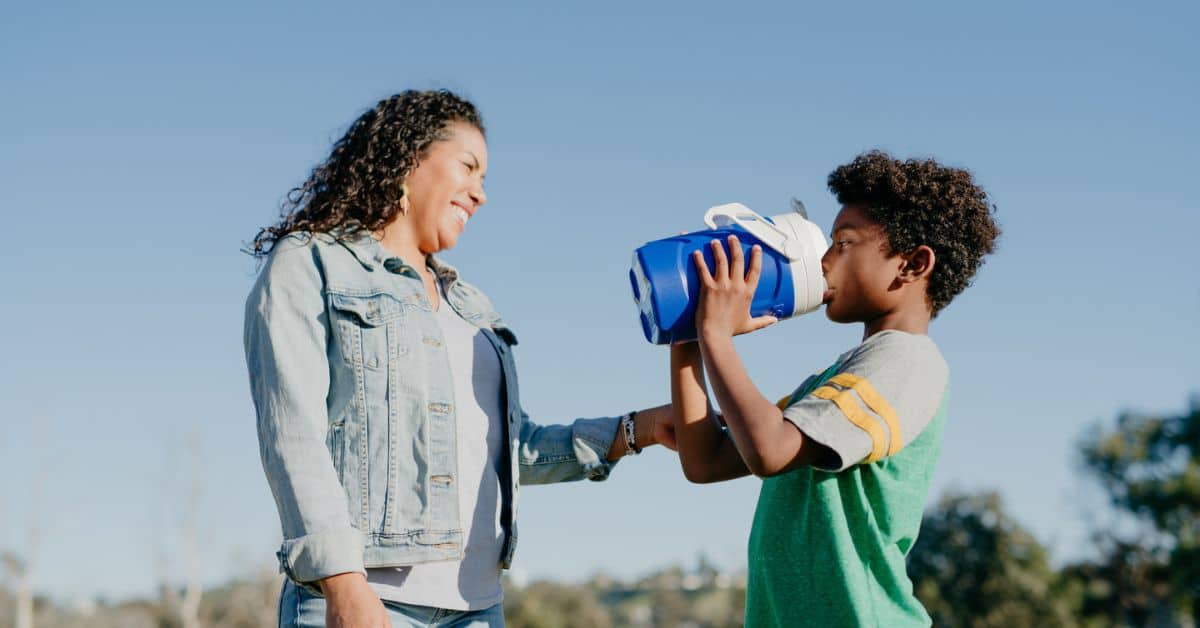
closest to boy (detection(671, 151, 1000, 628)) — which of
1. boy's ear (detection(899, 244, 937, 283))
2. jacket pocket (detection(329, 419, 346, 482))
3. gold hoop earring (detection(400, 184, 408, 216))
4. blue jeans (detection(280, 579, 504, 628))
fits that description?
boy's ear (detection(899, 244, 937, 283))

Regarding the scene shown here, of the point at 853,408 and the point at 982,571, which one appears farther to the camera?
the point at 982,571

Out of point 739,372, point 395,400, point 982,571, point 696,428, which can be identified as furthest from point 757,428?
point 982,571

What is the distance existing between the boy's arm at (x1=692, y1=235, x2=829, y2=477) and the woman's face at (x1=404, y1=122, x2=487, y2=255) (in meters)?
0.95

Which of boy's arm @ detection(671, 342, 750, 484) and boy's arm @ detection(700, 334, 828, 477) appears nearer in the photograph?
boy's arm @ detection(700, 334, 828, 477)

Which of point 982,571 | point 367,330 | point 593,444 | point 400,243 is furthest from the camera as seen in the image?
point 982,571

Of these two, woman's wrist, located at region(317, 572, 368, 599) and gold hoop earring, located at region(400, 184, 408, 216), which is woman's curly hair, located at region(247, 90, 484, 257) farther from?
woman's wrist, located at region(317, 572, 368, 599)

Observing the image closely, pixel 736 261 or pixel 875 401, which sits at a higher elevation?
pixel 736 261

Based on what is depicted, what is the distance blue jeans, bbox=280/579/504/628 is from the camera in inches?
112

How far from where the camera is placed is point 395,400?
3.08m

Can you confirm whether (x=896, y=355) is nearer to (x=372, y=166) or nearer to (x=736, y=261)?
(x=736, y=261)

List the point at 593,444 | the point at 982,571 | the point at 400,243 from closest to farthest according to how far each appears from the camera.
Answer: the point at 400,243 < the point at 593,444 < the point at 982,571

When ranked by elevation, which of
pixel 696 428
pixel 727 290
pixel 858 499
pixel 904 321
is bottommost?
pixel 858 499

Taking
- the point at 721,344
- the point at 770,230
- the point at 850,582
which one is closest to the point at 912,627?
the point at 850,582

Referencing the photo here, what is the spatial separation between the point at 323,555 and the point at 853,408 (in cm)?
128
